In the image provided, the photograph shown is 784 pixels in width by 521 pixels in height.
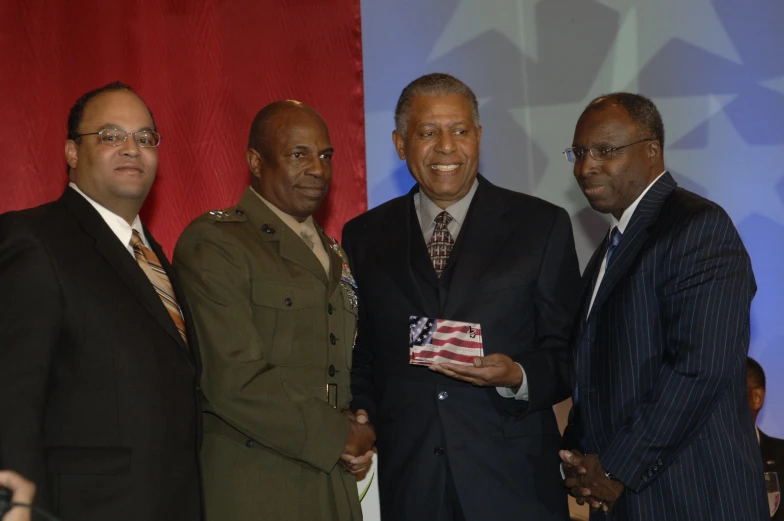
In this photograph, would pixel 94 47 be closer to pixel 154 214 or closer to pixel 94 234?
pixel 154 214

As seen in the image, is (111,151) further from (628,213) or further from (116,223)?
(628,213)

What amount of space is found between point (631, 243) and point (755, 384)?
201 centimetres

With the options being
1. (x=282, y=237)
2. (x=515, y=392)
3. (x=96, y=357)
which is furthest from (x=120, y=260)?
(x=515, y=392)

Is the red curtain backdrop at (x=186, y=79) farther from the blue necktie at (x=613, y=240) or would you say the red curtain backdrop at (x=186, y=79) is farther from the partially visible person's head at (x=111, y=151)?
the blue necktie at (x=613, y=240)

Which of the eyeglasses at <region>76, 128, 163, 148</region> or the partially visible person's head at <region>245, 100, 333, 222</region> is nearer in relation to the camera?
the eyeglasses at <region>76, 128, 163, 148</region>

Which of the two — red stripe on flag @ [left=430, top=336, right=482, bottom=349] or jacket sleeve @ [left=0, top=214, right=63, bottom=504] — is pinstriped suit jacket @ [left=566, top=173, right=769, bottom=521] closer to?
red stripe on flag @ [left=430, top=336, right=482, bottom=349]

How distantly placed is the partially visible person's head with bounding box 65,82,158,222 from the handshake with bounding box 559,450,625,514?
173 cm

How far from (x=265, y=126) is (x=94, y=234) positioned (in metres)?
0.93

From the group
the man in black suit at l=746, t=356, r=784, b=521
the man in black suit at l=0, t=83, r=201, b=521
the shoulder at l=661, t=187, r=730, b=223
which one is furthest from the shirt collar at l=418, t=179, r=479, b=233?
Result: the man in black suit at l=746, t=356, r=784, b=521

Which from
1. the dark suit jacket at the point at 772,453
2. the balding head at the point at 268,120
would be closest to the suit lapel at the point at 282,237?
the balding head at the point at 268,120

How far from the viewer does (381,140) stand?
16.5 feet

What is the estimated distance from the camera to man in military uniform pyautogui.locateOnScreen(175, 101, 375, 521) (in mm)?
3018

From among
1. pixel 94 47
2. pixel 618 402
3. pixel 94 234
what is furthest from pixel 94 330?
pixel 94 47

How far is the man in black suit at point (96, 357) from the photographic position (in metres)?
2.44
